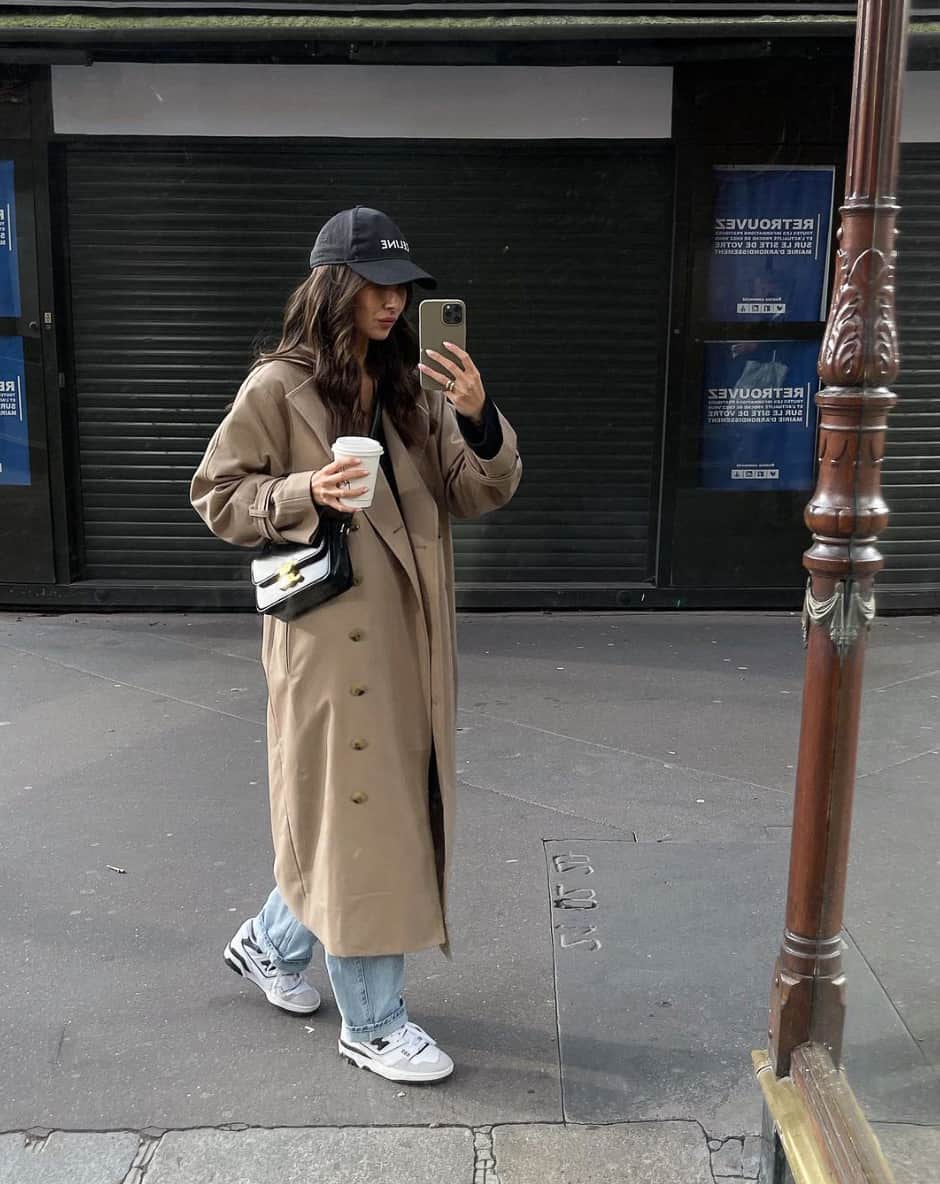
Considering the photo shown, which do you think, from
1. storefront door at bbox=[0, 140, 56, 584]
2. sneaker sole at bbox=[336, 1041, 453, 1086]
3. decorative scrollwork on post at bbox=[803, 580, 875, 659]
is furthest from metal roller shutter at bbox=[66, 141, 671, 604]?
decorative scrollwork on post at bbox=[803, 580, 875, 659]

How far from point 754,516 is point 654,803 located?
3.26m

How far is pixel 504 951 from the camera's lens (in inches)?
140

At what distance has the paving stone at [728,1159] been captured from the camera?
261 centimetres

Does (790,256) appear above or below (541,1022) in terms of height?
above

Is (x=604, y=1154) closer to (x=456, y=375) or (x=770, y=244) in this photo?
(x=456, y=375)

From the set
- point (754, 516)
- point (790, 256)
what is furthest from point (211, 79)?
point (754, 516)

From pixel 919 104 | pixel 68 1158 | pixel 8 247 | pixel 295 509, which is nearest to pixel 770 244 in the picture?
pixel 8 247

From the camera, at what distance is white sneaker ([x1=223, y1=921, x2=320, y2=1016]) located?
3229mm

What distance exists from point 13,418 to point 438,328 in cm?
544

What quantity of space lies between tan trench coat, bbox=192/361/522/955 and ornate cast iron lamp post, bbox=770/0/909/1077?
784 millimetres

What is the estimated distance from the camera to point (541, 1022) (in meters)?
3.19

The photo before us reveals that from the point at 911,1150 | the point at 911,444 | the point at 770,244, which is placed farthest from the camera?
the point at 770,244

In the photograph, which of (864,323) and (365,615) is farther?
(365,615)

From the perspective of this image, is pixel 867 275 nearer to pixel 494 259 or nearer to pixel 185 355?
pixel 494 259
